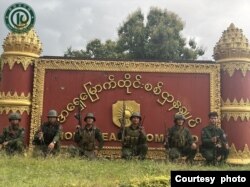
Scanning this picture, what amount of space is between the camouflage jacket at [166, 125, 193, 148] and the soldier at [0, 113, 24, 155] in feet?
12.2

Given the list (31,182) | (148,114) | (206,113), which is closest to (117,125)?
(148,114)

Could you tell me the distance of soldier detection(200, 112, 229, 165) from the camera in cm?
1070

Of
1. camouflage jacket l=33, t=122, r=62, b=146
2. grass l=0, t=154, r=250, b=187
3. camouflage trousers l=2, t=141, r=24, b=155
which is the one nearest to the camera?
grass l=0, t=154, r=250, b=187

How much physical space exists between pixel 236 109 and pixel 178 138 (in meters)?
2.35

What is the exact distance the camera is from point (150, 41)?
88.2 feet

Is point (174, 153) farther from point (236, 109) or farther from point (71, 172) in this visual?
point (71, 172)

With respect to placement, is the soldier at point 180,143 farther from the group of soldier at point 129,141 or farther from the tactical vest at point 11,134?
the tactical vest at point 11,134

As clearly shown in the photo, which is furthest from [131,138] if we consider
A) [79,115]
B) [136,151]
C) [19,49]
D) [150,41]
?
[150,41]

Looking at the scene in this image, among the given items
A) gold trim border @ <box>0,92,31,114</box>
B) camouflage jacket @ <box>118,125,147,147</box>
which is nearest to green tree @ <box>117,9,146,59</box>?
gold trim border @ <box>0,92,31,114</box>

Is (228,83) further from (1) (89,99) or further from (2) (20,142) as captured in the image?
(2) (20,142)

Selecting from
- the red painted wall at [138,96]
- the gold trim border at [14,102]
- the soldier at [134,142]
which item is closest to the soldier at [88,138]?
the soldier at [134,142]

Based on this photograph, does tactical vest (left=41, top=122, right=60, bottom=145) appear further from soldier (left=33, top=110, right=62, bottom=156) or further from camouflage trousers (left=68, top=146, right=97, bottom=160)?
camouflage trousers (left=68, top=146, right=97, bottom=160)

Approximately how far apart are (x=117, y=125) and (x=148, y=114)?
3.11 ft

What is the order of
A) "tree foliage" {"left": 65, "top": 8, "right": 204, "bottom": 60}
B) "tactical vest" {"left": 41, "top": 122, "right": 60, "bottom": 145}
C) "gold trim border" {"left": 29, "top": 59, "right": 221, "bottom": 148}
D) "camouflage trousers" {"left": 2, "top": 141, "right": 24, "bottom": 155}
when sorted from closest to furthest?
"camouflage trousers" {"left": 2, "top": 141, "right": 24, "bottom": 155}, "tactical vest" {"left": 41, "top": 122, "right": 60, "bottom": 145}, "gold trim border" {"left": 29, "top": 59, "right": 221, "bottom": 148}, "tree foliage" {"left": 65, "top": 8, "right": 204, "bottom": 60}
